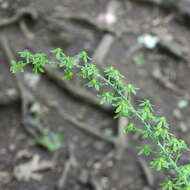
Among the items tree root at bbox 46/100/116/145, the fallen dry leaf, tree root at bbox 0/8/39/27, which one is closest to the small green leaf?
tree root at bbox 46/100/116/145

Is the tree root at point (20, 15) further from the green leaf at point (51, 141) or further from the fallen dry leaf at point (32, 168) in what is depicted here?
the fallen dry leaf at point (32, 168)

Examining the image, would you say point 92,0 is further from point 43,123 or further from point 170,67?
point 43,123

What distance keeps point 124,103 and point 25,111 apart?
2.81m

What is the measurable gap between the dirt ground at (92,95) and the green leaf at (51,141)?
0.07m

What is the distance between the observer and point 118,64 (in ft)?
17.0

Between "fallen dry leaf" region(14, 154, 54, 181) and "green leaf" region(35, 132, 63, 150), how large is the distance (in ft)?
0.52

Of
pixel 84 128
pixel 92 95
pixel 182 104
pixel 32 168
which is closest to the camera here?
pixel 32 168

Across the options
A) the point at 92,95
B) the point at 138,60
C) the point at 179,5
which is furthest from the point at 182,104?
the point at 179,5

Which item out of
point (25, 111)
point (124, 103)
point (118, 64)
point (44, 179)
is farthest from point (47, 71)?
point (124, 103)

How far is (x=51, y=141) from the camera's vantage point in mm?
4137

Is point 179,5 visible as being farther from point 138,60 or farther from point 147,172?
point 147,172

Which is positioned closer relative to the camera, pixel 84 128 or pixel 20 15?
pixel 84 128

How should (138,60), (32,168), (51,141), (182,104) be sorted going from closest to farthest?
(32,168)
(51,141)
(182,104)
(138,60)

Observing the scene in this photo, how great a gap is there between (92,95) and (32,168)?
4.17ft
